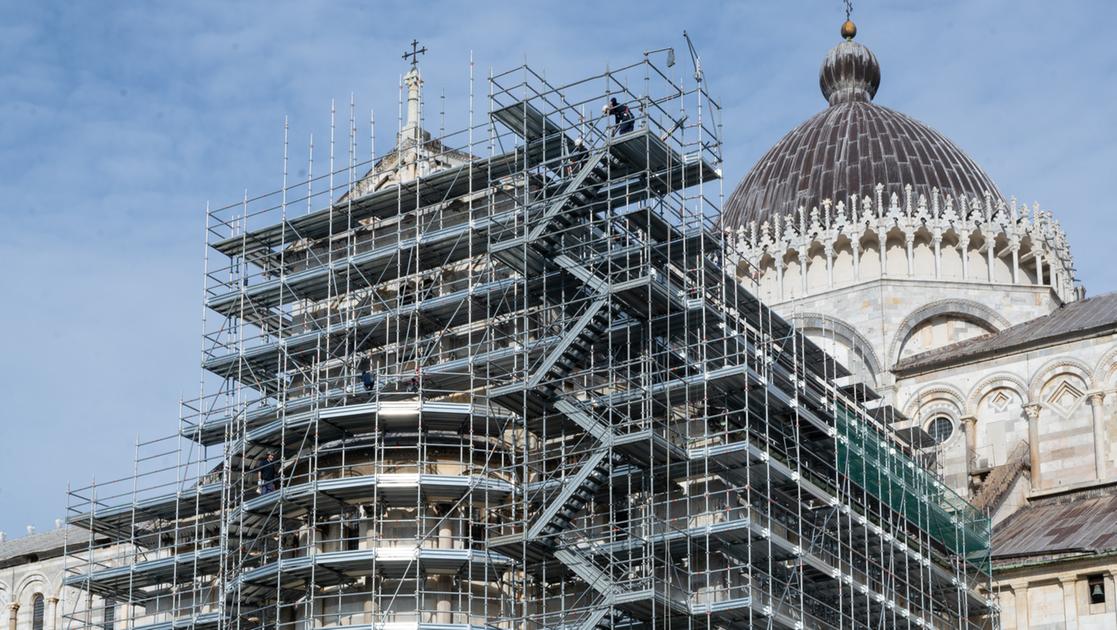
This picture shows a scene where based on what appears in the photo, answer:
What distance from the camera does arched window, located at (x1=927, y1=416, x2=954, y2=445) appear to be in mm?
67812

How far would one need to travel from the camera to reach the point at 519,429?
50.5m

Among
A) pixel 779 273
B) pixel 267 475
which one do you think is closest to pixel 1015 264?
pixel 779 273

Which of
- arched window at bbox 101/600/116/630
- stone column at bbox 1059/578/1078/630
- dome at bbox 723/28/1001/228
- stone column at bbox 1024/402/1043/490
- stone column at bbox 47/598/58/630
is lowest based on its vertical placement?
stone column at bbox 1059/578/1078/630

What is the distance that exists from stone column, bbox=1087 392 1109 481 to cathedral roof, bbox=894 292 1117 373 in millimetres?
2041

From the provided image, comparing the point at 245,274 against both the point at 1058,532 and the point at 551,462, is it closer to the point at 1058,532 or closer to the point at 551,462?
the point at 551,462

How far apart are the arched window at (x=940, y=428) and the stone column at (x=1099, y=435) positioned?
477 cm

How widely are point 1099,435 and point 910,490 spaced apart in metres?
9.51

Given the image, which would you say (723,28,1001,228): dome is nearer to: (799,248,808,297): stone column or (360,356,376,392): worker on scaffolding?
(799,248,808,297): stone column

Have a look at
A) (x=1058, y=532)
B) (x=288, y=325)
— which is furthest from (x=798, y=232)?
(x=288, y=325)

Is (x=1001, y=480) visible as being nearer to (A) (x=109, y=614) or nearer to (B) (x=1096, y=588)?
(B) (x=1096, y=588)

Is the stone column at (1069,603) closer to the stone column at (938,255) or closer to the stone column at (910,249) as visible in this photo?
the stone column at (938,255)

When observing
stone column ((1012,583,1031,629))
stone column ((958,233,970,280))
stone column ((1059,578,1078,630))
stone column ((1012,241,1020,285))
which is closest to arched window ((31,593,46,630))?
stone column ((1012,583,1031,629))

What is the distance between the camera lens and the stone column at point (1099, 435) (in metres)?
64.1

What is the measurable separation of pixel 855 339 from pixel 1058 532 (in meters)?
12.1
